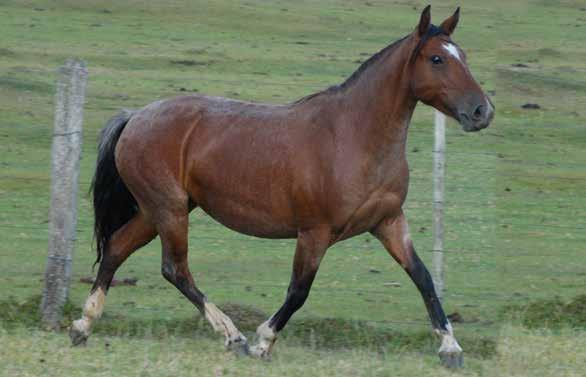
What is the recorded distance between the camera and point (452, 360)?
25.1 ft

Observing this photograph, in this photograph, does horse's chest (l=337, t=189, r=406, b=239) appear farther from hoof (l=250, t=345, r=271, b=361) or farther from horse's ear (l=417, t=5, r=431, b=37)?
Result: horse's ear (l=417, t=5, r=431, b=37)

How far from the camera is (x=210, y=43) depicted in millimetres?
22109

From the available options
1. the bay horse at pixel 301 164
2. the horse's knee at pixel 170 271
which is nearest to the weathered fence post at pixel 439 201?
the bay horse at pixel 301 164

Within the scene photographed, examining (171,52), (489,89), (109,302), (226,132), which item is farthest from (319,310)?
(171,52)

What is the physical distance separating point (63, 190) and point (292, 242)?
134 inches

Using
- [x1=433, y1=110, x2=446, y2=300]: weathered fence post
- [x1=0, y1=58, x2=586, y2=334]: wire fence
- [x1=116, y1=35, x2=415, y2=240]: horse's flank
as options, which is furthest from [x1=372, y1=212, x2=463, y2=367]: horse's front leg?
[x1=0, y1=58, x2=586, y2=334]: wire fence

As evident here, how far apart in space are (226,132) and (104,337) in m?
1.47

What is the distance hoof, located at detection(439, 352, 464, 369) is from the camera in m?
7.64

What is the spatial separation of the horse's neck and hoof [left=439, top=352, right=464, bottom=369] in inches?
43.9

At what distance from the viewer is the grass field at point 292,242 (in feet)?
26.3

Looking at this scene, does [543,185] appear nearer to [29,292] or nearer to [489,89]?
[489,89]

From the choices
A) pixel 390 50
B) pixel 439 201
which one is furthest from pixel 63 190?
pixel 439 201

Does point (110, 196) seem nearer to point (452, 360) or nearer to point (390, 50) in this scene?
point (390, 50)

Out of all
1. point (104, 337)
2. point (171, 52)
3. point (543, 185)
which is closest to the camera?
point (104, 337)
